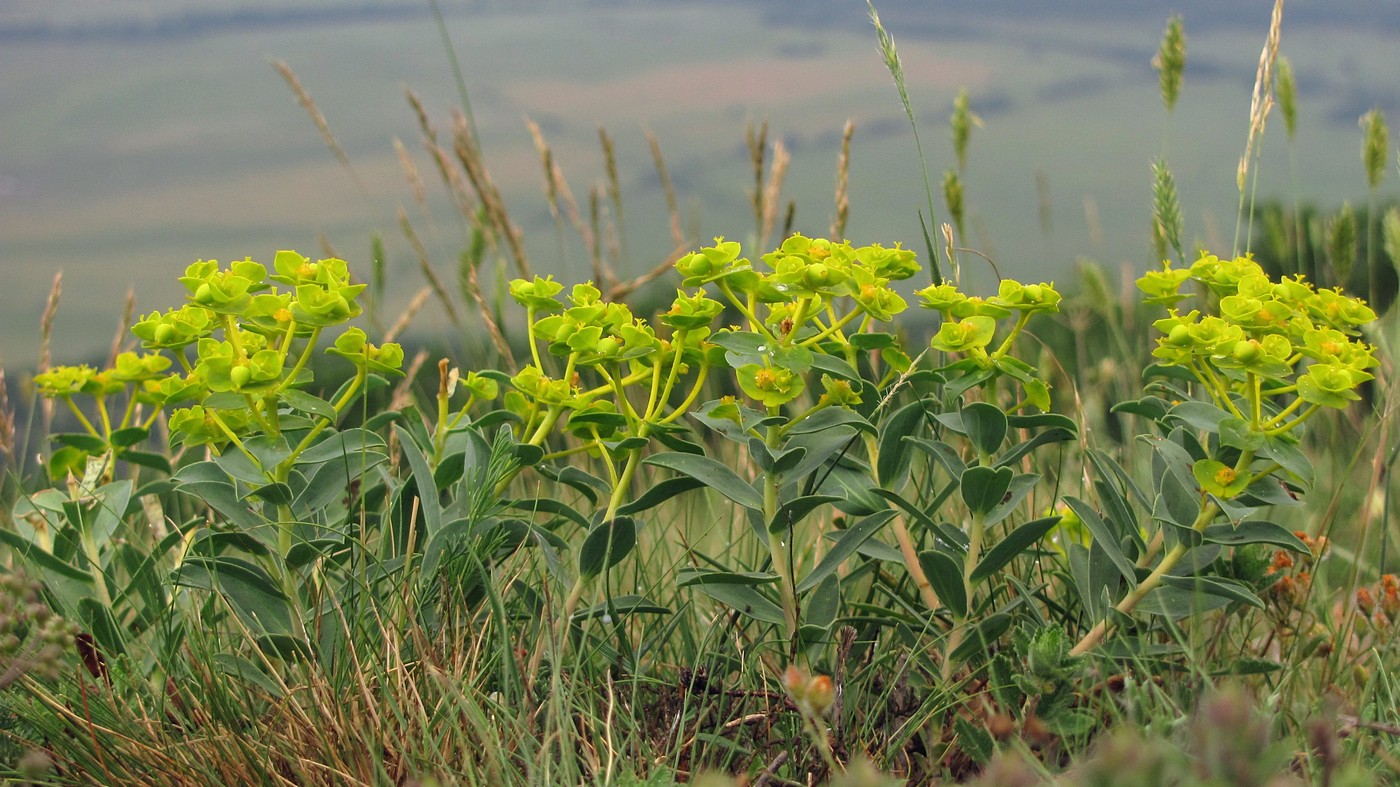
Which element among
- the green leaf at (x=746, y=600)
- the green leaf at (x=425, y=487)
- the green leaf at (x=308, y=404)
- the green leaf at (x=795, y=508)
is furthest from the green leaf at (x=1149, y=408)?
the green leaf at (x=308, y=404)

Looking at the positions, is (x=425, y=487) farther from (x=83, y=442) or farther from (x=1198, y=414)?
(x=1198, y=414)

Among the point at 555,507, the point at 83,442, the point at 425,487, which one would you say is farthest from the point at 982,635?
the point at 83,442

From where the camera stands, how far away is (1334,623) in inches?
89.5

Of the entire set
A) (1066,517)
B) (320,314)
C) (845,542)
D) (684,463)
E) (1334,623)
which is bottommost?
(1334,623)

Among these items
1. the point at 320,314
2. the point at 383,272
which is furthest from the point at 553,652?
the point at 383,272

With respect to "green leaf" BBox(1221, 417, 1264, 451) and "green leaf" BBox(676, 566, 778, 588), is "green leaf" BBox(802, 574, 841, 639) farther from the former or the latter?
"green leaf" BBox(1221, 417, 1264, 451)

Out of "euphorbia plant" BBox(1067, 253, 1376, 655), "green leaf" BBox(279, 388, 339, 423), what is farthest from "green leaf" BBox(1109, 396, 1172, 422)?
"green leaf" BBox(279, 388, 339, 423)

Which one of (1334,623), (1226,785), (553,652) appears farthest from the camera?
(1334,623)

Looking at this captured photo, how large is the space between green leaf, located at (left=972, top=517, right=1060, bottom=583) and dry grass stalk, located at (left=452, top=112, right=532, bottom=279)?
1979 mm

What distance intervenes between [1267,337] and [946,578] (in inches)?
20.3

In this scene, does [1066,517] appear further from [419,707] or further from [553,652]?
[419,707]

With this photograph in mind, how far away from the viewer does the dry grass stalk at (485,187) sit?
316cm

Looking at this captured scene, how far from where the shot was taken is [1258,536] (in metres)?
1.50

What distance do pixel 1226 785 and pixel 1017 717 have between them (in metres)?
0.79
